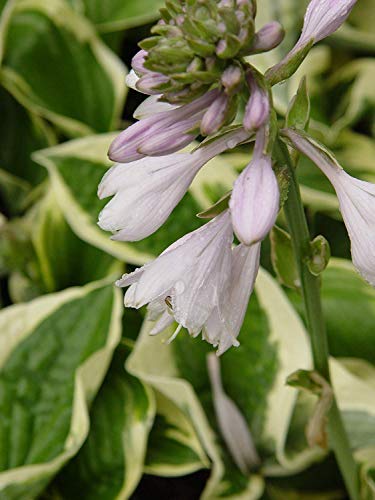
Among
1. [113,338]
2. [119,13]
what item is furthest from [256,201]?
[119,13]

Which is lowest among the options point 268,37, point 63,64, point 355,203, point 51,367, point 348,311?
point 348,311

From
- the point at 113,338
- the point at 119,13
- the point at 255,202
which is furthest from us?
the point at 119,13

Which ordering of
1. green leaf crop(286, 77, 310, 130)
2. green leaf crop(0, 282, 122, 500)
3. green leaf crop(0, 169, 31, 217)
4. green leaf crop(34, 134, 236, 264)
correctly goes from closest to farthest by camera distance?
green leaf crop(286, 77, 310, 130)
green leaf crop(0, 282, 122, 500)
green leaf crop(34, 134, 236, 264)
green leaf crop(0, 169, 31, 217)

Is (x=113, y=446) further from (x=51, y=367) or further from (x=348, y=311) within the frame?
(x=348, y=311)

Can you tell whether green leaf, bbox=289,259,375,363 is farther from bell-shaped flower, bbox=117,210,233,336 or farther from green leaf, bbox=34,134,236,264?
bell-shaped flower, bbox=117,210,233,336

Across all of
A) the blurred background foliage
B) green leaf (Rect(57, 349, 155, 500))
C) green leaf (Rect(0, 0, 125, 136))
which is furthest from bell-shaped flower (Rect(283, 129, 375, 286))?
green leaf (Rect(0, 0, 125, 136))

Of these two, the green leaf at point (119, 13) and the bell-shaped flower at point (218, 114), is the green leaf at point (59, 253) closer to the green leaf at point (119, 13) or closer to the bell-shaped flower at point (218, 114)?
the green leaf at point (119, 13)
